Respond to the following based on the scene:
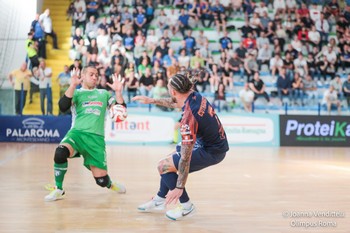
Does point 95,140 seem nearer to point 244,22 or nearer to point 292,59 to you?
point 292,59

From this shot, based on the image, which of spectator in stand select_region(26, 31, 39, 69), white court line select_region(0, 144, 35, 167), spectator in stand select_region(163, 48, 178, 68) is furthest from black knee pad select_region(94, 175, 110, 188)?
spectator in stand select_region(26, 31, 39, 69)

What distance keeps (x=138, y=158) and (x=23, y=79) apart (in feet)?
22.5

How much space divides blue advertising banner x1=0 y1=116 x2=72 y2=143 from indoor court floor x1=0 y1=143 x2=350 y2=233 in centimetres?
490

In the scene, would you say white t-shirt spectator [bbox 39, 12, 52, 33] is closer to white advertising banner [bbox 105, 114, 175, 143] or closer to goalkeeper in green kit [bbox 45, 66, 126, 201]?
white advertising banner [bbox 105, 114, 175, 143]

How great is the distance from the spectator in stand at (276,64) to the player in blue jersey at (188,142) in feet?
52.0

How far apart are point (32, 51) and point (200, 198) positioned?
1470cm

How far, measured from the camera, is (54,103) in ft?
66.6

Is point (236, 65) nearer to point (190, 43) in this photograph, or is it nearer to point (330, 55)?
point (190, 43)

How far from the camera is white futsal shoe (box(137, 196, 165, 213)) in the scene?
7023mm

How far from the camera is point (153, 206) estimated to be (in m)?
7.04

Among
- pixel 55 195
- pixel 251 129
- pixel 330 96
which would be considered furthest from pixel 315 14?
pixel 55 195

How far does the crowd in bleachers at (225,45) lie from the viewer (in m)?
20.8

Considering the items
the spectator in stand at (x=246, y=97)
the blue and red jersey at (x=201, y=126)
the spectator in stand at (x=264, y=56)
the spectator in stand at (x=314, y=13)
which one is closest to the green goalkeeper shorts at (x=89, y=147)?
the blue and red jersey at (x=201, y=126)

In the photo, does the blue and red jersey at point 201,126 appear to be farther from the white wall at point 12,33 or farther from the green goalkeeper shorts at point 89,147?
the white wall at point 12,33
